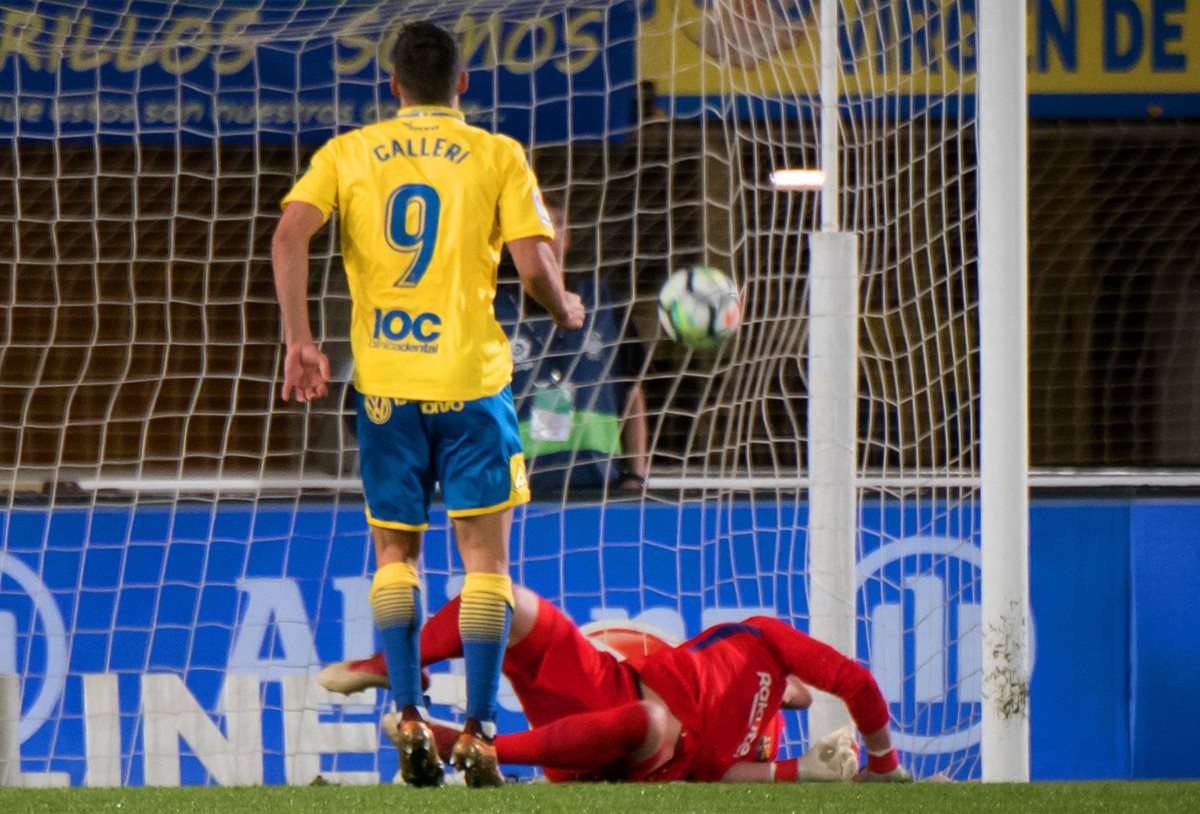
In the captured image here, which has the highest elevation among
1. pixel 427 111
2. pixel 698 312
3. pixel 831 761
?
pixel 427 111

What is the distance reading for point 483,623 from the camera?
133 inches

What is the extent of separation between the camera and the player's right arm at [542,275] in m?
3.43

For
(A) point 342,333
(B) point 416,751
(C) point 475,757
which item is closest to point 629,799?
(C) point 475,757

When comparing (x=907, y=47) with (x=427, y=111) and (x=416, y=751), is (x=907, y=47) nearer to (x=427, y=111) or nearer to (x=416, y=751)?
(x=427, y=111)

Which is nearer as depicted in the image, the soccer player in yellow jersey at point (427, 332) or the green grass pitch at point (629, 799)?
the green grass pitch at point (629, 799)

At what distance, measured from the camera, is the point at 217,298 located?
5.96m

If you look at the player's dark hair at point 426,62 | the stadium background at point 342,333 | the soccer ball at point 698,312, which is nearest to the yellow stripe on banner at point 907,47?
the stadium background at point 342,333

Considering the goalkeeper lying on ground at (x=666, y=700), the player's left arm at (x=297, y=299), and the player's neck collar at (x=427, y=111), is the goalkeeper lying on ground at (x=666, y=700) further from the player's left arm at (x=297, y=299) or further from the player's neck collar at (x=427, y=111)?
the player's neck collar at (x=427, y=111)

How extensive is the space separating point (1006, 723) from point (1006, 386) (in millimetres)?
747

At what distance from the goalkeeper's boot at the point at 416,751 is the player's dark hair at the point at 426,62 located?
1175 millimetres

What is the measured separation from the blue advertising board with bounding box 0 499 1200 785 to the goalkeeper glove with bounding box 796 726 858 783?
98 cm

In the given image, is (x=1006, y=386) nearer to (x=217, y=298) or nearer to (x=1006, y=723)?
(x=1006, y=723)

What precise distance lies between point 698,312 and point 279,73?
68.2 inches

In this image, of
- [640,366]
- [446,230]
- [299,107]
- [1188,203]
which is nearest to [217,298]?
[299,107]
